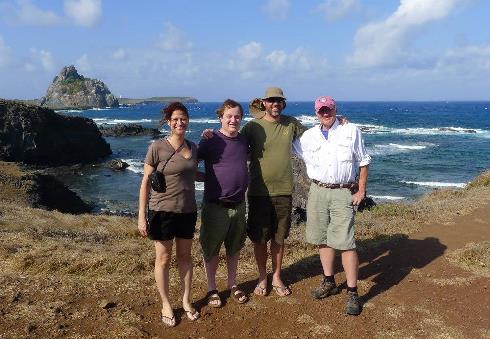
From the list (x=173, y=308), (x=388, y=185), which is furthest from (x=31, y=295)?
(x=388, y=185)

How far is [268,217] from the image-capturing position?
19.5 feet

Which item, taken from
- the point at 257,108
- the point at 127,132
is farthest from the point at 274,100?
the point at 127,132

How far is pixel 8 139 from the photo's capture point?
120ft

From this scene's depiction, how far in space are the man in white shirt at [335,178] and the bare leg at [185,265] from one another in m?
1.64

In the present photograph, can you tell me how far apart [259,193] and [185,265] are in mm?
1258

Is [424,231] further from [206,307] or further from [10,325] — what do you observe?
[10,325]

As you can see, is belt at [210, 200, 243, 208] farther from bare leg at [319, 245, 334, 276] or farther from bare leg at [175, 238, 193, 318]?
bare leg at [319, 245, 334, 276]

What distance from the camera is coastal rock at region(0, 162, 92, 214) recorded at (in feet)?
58.7

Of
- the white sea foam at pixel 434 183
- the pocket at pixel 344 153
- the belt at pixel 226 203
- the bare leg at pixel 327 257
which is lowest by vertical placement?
the white sea foam at pixel 434 183

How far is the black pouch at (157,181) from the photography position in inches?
192

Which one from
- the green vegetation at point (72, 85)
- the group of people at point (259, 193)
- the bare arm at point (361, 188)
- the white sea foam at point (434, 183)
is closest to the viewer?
the group of people at point (259, 193)

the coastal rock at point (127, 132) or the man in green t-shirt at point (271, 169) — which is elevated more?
the man in green t-shirt at point (271, 169)

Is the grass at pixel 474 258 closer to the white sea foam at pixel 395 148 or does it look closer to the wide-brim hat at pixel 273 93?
the wide-brim hat at pixel 273 93

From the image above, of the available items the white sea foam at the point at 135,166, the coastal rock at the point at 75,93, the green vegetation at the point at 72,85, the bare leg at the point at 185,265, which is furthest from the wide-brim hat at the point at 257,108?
the green vegetation at the point at 72,85
